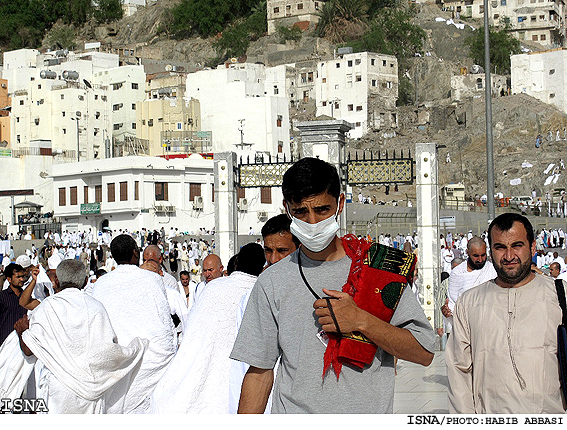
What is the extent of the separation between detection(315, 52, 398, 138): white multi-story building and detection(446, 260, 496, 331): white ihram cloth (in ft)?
219

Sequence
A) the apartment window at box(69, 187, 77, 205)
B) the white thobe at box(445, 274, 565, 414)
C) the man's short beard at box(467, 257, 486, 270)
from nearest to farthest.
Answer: the white thobe at box(445, 274, 565, 414)
the man's short beard at box(467, 257, 486, 270)
the apartment window at box(69, 187, 77, 205)

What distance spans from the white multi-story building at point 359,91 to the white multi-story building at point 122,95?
16589mm

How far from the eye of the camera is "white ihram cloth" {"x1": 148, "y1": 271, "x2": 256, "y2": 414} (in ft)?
18.6

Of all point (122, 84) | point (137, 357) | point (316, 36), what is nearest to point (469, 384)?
point (137, 357)

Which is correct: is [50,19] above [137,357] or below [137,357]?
above

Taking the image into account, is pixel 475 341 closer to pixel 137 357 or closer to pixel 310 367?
pixel 310 367

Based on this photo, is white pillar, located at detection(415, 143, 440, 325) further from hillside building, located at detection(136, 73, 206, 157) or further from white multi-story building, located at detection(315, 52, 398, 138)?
white multi-story building, located at detection(315, 52, 398, 138)

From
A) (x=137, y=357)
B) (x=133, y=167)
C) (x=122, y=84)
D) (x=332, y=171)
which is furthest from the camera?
(x=122, y=84)

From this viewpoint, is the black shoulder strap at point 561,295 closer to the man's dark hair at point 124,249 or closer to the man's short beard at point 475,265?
the man's dark hair at point 124,249

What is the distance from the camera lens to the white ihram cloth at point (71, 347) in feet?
20.7

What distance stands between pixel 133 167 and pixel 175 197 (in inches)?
111

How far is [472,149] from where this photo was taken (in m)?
70.6

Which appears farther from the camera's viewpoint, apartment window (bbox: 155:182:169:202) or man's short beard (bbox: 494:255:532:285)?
apartment window (bbox: 155:182:169:202)

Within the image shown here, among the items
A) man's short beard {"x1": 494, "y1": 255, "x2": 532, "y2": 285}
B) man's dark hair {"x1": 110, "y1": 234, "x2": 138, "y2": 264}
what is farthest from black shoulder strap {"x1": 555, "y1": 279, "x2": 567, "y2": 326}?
man's dark hair {"x1": 110, "y1": 234, "x2": 138, "y2": 264}
